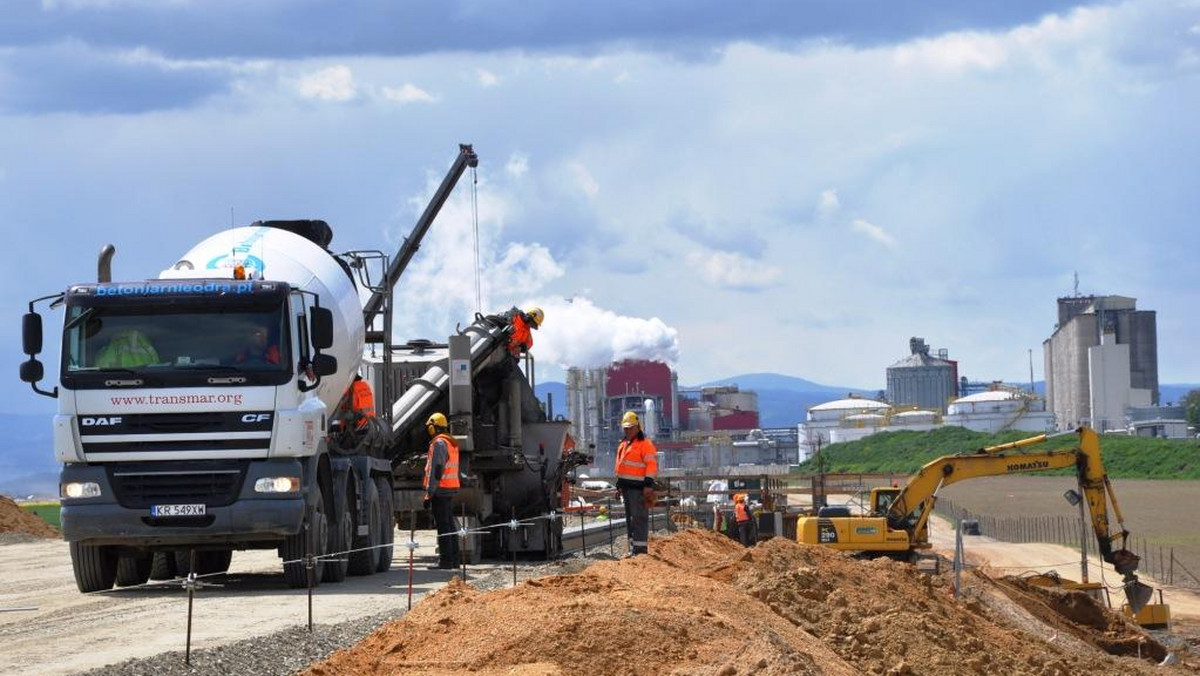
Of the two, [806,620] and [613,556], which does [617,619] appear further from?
[613,556]

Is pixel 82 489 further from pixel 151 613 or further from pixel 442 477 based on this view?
pixel 442 477

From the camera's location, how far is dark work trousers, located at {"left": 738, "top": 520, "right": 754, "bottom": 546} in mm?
35375

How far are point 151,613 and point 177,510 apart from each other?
6.83ft

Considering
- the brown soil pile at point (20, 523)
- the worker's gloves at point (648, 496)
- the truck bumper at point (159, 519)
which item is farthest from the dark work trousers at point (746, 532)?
the truck bumper at point (159, 519)

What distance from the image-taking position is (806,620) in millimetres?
17609

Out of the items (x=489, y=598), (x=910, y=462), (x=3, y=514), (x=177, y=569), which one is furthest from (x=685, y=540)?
(x=910, y=462)

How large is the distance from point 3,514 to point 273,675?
3256 cm

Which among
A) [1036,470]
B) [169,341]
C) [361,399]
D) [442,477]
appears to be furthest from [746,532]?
[169,341]

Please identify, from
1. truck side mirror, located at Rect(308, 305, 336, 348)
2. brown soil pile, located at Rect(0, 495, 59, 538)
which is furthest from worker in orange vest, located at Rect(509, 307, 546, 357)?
brown soil pile, located at Rect(0, 495, 59, 538)

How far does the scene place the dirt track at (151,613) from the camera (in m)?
13.3

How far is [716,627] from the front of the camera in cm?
1284

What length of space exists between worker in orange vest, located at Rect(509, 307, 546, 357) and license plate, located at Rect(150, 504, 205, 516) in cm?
926

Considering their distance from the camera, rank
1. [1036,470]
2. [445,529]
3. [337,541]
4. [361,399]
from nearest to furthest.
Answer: [337,541] < [445,529] < [361,399] < [1036,470]

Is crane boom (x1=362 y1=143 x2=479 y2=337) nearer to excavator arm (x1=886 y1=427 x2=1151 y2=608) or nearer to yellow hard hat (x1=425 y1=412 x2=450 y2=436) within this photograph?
yellow hard hat (x1=425 y1=412 x2=450 y2=436)
